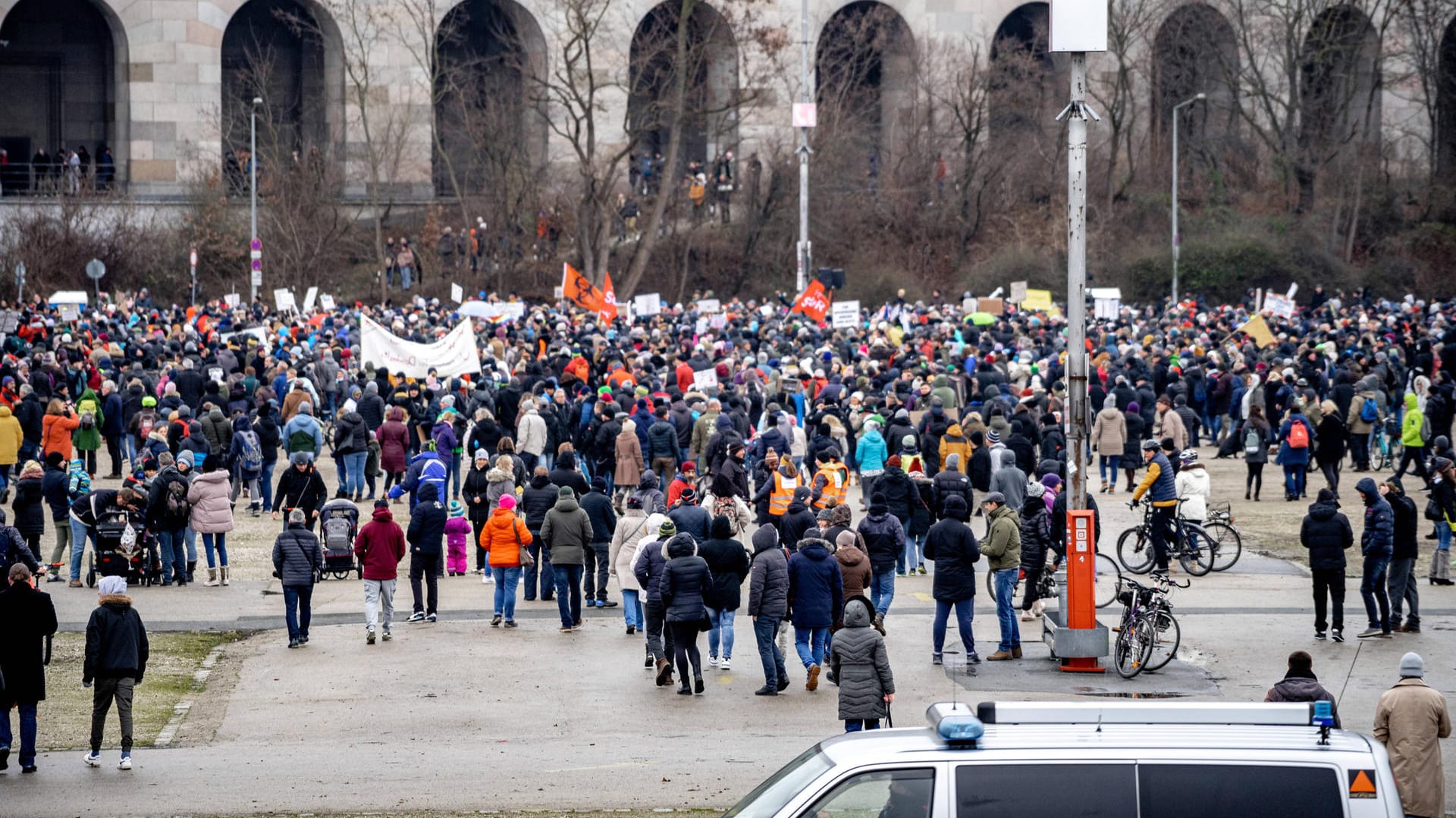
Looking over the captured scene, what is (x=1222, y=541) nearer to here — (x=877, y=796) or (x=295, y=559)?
(x=295, y=559)

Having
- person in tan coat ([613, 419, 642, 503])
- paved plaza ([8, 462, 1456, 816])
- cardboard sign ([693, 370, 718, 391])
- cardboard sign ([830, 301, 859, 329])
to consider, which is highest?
cardboard sign ([830, 301, 859, 329])

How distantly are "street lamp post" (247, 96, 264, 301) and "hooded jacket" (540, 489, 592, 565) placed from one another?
1379 inches

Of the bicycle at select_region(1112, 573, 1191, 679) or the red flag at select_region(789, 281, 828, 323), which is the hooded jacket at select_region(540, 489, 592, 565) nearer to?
the bicycle at select_region(1112, 573, 1191, 679)

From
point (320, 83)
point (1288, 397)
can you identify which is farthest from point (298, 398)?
point (320, 83)

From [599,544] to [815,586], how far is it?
4.47 metres

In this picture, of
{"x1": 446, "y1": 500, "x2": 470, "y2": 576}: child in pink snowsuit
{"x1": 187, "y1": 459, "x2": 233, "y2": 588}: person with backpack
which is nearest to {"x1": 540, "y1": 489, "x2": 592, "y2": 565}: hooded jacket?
{"x1": 446, "y1": 500, "x2": 470, "y2": 576}: child in pink snowsuit

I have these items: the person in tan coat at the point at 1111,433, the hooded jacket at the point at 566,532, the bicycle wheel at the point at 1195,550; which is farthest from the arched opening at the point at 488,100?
the hooded jacket at the point at 566,532

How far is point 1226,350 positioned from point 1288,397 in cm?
789

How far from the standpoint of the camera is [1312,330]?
4059cm

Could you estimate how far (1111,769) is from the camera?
276 inches

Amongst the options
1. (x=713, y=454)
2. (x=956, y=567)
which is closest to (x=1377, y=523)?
(x=956, y=567)

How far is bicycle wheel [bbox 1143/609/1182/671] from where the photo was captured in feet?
50.0

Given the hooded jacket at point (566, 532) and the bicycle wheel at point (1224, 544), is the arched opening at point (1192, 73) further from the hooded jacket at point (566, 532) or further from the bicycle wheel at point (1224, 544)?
the hooded jacket at point (566, 532)

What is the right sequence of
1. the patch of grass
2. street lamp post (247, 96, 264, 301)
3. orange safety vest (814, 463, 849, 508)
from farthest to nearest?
street lamp post (247, 96, 264, 301) → orange safety vest (814, 463, 849, 508) → the patch of grass
